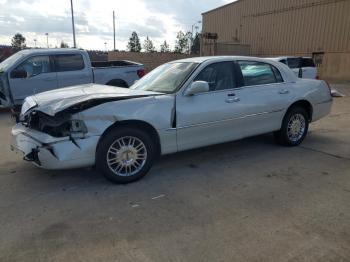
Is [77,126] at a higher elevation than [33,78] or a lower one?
lower

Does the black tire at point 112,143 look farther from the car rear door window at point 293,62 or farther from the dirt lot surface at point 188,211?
the car rear door window at point 293,62

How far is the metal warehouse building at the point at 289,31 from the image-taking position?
22.1 metres

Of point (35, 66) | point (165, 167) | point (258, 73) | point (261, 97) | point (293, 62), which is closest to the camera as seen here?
point (165, 167)

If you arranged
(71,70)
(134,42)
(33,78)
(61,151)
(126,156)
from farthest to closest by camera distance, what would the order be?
(134,42)
(71,70)
(33,78)
(126,156)
(61,151)

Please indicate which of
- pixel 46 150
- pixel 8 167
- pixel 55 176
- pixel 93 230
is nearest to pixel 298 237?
pixel 93 230

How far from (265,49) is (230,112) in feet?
80.6

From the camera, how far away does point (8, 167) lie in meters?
5.15

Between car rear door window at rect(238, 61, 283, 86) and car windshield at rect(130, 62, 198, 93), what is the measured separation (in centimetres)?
89

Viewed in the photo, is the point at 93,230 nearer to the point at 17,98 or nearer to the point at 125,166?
the point at 125,166

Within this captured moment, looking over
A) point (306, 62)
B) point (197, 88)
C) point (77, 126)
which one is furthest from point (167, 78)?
point (306, 62)

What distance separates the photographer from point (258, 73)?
5.71 meters

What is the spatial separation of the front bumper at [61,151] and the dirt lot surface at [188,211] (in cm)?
38

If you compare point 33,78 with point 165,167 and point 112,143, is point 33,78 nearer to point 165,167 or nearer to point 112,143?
point 165,167

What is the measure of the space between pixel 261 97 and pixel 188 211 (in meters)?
2.64
